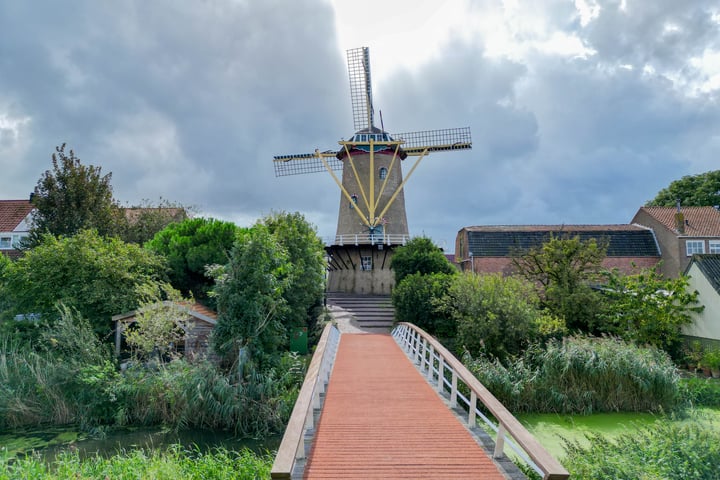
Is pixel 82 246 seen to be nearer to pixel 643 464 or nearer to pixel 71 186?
pixel 71 186

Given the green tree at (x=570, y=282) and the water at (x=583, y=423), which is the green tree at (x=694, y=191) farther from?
the water at (x=583, y=423)

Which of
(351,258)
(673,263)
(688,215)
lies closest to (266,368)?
(351,258)

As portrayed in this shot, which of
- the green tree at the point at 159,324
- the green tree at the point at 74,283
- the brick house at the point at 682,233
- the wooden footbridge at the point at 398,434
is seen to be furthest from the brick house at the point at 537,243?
the wooden footbridge at the point at 398,434

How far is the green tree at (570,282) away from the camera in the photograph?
54.2 ft

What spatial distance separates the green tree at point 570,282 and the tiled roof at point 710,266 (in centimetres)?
311

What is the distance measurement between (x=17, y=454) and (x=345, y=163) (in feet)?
76.6

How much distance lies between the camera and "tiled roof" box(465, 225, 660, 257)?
28.2 meters

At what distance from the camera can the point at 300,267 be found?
1738 cm

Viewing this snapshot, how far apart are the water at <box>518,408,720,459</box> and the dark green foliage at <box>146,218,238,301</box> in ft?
41.0

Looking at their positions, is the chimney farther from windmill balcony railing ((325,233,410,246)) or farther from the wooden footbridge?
the wooden footbridge

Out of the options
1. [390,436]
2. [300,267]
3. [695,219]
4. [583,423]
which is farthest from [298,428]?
[695,219]

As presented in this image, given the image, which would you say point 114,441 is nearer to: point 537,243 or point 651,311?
point 651,311

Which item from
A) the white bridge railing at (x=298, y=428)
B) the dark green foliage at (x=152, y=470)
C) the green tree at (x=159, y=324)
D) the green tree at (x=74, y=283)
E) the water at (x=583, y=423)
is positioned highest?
the green tree at (x=74, y=283)

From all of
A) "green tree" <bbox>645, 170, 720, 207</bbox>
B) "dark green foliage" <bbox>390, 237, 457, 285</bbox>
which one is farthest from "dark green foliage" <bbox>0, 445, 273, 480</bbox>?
"green tree" <bbox>645, 170, 720, 207</bbox>
